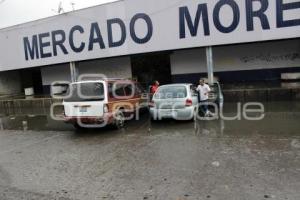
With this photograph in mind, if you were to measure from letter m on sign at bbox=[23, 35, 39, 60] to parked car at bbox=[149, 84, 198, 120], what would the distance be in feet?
40.4

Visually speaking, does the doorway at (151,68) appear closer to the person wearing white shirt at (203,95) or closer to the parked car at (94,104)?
the person wearing white shirt at (203,95)

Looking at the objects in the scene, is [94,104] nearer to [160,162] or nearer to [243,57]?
[160,162]

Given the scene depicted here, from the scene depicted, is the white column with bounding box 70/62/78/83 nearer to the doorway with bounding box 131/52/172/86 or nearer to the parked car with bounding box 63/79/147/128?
the doorway with bounding box 131/52/172/86

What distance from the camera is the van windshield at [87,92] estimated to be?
10852 mm

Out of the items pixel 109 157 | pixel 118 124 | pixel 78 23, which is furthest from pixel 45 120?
pixel 109 157

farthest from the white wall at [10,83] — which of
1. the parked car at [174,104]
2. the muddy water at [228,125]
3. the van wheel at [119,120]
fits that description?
the parked car at [174,104]

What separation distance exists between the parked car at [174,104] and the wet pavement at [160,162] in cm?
39

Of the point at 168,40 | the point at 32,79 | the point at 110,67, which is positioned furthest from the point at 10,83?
the point at 168,40

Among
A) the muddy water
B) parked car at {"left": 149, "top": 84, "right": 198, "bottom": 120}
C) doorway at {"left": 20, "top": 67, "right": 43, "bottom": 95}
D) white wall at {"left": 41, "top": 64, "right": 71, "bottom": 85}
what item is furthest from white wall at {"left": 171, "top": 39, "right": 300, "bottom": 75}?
doorway at {"left": 20, "top": 67, "right": 43, "bottom": 95}

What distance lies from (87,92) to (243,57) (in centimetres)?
1114

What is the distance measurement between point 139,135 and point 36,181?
4.35m

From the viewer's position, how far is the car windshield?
11958mm

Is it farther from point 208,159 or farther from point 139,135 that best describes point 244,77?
point 208,159

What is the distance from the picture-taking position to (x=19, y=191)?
612 centimetres
